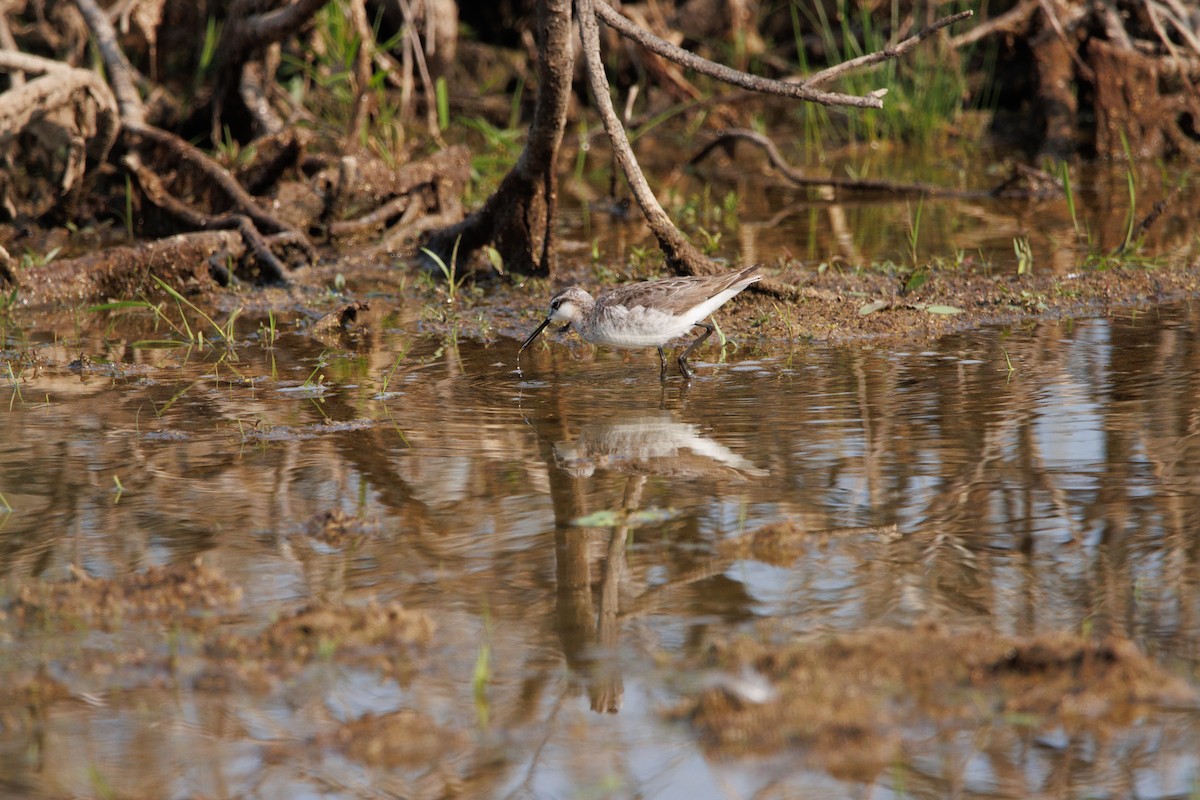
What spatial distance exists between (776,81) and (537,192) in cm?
207

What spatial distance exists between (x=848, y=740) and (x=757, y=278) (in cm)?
422

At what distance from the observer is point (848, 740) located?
330 cm

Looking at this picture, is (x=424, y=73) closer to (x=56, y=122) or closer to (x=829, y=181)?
(x=56, y=122)

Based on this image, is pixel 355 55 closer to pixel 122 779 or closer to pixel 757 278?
pixel 757 278

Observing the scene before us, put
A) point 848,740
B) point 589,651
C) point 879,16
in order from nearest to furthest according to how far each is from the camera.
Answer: point 848,740 < point 589,651 < point 879,16

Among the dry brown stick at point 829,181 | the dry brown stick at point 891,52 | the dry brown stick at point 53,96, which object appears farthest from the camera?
the dry brown stick at point 829,181

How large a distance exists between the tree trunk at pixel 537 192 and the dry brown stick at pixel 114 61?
2.96 meters

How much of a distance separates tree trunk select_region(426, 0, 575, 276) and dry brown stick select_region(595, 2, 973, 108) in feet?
1.38

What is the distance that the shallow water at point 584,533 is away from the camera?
10.9ft

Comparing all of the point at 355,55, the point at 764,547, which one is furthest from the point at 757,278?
the point at 355,55

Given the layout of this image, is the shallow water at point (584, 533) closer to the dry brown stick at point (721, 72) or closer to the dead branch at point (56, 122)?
the dry brown stick at point (721, 72)

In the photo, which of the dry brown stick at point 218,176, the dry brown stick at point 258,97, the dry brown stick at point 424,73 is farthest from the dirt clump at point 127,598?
the dry brown stick at point 424,73

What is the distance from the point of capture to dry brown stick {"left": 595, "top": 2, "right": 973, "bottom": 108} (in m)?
6.68

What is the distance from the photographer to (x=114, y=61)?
10.8 m
